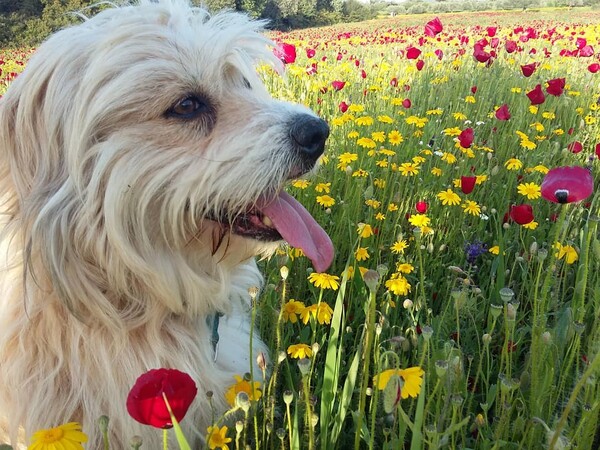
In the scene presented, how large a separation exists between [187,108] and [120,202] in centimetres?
38

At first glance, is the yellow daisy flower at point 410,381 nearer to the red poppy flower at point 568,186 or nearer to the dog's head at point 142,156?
the red poppy flower at point 568,186

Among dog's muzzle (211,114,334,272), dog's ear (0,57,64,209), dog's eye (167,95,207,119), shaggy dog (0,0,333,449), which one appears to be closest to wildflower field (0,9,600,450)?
dog's muzzle (211,114,334,272)

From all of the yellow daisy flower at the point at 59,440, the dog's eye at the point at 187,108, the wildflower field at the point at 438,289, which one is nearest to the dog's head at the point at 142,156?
the dog's eye at the point at 187,108

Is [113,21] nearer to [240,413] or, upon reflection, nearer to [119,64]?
[119,64]

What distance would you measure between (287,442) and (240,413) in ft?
0.85

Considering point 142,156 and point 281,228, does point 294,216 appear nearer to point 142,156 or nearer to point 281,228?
point 281,228

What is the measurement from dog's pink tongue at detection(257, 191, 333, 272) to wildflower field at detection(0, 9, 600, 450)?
0.08m

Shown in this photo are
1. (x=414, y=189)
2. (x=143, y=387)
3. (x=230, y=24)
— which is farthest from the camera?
(x=414, y=189)

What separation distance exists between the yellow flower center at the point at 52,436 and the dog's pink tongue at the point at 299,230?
3.40ft

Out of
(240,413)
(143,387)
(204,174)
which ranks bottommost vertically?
(240,413)

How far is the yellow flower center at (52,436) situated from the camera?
90 centimetres

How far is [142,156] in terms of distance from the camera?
66.2 inches

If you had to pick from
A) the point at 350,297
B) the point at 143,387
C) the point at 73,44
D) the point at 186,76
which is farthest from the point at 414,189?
the point at 143,387

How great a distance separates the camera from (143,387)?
0.85m
